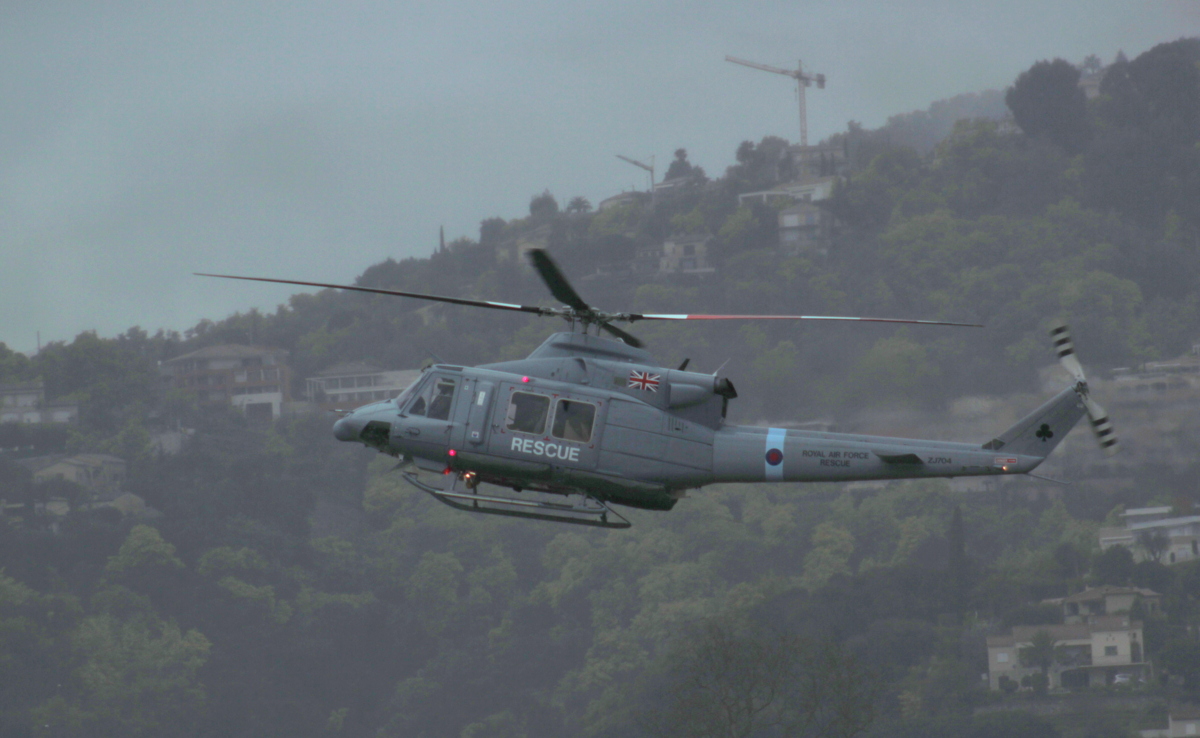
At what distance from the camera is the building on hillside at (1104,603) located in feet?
311

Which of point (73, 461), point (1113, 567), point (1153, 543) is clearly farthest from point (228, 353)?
point (1153, 543)

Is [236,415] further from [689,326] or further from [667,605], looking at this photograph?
[667,605]

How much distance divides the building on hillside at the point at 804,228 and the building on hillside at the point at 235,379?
60.4 meters

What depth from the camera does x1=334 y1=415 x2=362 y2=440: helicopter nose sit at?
66.5 ft

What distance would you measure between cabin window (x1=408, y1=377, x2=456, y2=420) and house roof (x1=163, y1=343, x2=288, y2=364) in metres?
137

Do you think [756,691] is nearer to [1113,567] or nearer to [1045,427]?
[1113,567]

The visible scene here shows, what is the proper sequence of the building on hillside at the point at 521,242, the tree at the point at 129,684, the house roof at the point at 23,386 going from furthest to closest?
the building on hillside at the point at 521,242 < the house roof at the point at 23,386 < the tree at the point at 129,684

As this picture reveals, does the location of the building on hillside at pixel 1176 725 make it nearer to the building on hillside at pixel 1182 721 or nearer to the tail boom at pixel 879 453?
the building on hillside at pixel 1182 721

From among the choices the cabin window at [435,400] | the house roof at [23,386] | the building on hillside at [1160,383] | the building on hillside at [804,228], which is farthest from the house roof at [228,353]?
the cabin window at [435,400]

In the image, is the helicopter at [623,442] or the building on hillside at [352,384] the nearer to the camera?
the helicopter at [623,442]

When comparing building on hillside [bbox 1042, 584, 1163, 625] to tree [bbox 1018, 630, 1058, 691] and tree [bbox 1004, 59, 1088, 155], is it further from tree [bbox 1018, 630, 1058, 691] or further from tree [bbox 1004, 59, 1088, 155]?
tree [bbox 1004, 59, 1088, 155]

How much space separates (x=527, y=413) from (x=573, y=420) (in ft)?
2.05

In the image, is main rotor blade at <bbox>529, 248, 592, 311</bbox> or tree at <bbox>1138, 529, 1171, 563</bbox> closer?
main rotor blade at <bbox>529, 248, 592, 311</bbox>

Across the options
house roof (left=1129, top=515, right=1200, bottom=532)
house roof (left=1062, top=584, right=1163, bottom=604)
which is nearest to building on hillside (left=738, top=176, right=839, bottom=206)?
house roof (left=1129, top=515, right=1200, bottom=532)
